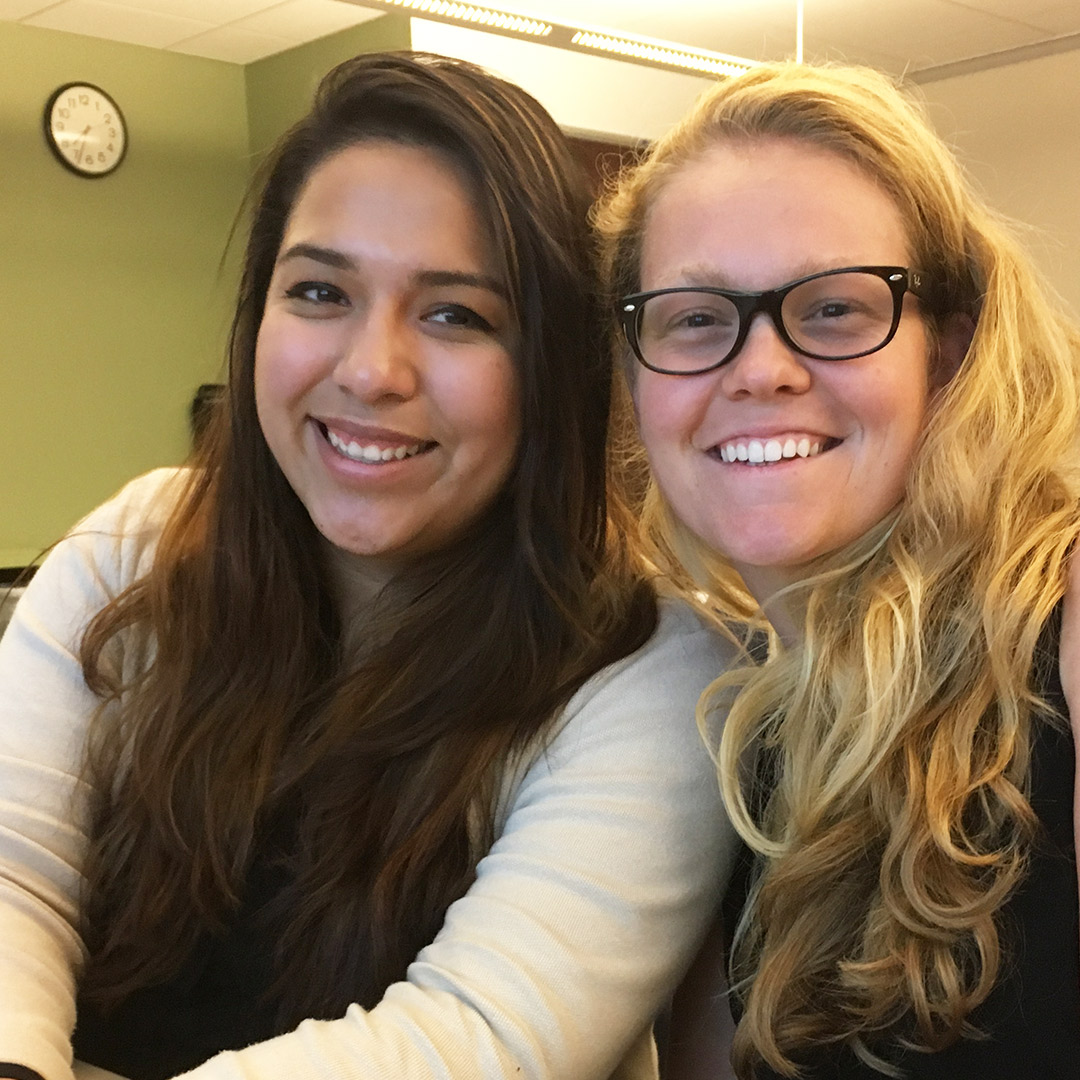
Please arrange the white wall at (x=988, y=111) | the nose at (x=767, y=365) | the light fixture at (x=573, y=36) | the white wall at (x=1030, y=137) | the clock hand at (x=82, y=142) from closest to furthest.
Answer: the nose at (x=767, y=365) < the light fixture at (x=573, y=36) < the clock hand at (x=82, y=142) < the white wall at (x=988, y=111) < the white wall at (x=1030, y=137)

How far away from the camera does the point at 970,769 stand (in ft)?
3.62

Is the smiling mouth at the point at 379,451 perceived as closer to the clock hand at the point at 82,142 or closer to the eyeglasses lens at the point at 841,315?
the eyeglasses lens at the point at 841,315

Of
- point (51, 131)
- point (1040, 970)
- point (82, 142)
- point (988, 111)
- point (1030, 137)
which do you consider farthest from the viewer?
point (988, 111)

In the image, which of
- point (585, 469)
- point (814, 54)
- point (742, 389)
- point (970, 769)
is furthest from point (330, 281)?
point (814, 54)

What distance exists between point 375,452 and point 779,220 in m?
0.50

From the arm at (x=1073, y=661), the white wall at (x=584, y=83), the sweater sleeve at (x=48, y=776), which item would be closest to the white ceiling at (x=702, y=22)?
the white wall at (x=584, y=83)

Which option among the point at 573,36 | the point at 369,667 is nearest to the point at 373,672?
the point at 369,667

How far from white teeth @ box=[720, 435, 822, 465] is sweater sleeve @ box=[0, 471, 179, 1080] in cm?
79

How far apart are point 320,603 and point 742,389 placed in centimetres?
63

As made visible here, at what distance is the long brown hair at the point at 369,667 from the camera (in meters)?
1.33

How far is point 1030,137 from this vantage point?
6359 mm

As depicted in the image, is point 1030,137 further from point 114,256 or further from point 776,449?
point 776,449

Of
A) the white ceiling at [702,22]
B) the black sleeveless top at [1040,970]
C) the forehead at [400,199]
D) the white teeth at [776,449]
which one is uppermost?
the white ceiling at [702,22]

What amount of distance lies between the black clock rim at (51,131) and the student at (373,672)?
172 inches
